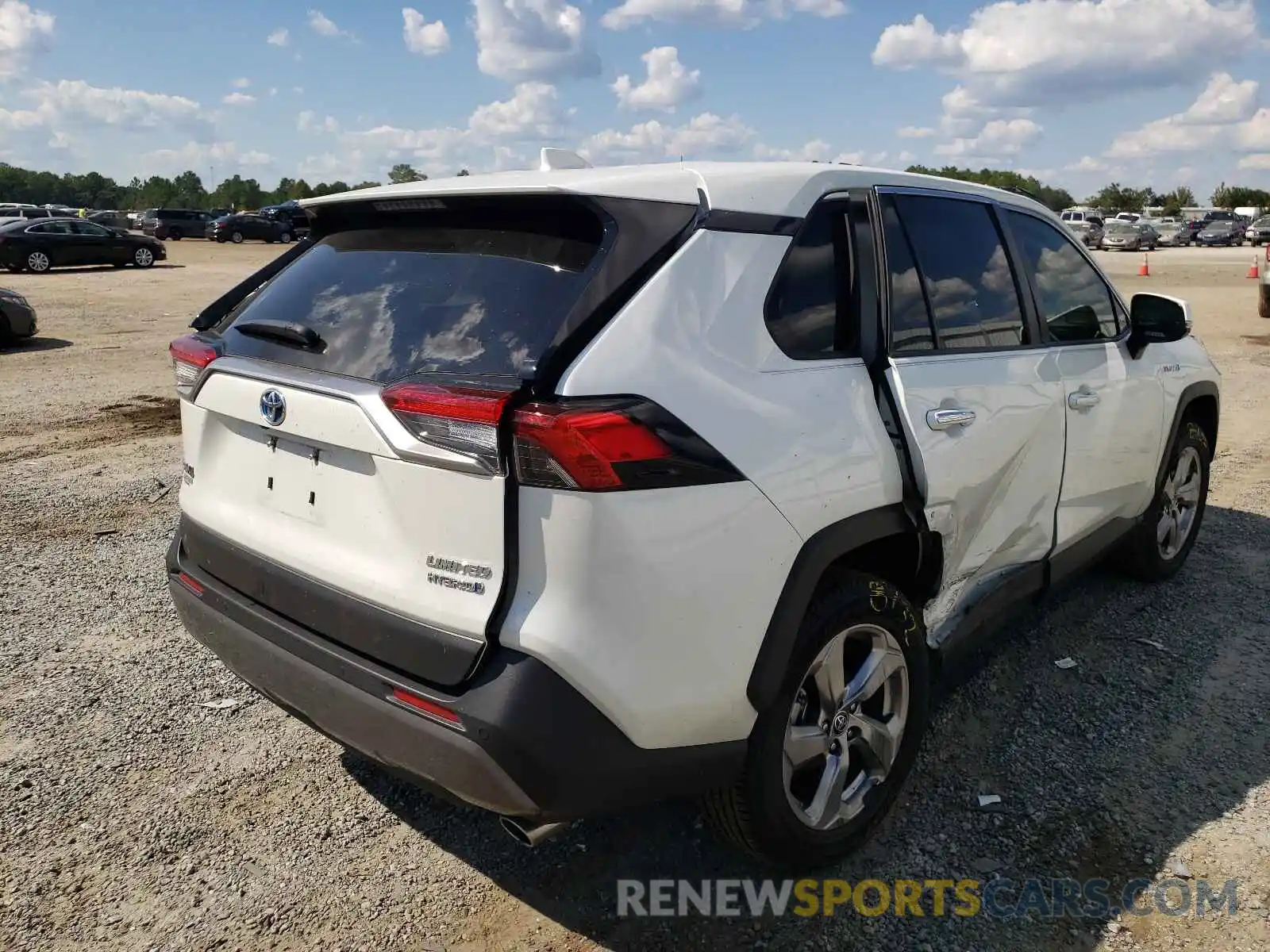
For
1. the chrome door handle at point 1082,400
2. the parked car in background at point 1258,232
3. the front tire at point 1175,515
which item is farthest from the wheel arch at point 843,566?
the parked car in background at point 1258,232

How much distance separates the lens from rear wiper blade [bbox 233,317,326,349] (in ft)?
8.14

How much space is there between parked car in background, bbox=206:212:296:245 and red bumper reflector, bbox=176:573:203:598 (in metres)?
43.3

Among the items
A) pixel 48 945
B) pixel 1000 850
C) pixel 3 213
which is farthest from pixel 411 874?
pixel 3 213

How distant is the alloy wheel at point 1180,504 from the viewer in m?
4.73

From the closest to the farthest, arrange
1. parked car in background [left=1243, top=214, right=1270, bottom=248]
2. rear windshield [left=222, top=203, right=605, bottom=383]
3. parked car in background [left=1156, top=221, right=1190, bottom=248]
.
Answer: rear windshield [left=222, top=203, right=605, bottom=383], parked car in background [left=1243, top=214, right=1270, bottom=248], parked car in background [left=1156, top=221, right=1190, bottom=248]

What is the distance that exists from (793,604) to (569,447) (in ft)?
2.41

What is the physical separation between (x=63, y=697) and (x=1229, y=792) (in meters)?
4.18

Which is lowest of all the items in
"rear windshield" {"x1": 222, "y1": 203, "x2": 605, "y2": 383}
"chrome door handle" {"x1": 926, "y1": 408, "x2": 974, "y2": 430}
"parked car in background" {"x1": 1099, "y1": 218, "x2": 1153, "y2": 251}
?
"chrome door handle" {"x1": 926, "y1": 408, "x2": 974, "y2": 430}

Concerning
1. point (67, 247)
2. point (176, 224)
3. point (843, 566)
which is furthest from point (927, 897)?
point (176, 224)

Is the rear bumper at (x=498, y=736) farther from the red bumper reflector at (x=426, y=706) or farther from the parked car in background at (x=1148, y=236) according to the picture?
the parked car in background at (x=1148, y=236)

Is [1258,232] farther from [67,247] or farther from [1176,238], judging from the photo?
[67,247]

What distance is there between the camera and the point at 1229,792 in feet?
10.3

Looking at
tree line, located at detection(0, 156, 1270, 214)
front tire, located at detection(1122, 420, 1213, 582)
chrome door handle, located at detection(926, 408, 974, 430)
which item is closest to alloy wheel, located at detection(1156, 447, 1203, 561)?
front tire, located at detection(1122, 420, 1213, 582)

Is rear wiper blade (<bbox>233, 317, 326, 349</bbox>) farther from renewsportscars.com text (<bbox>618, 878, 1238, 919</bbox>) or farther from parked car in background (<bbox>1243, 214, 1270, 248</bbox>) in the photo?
parked car in background (<bbox>1243, 214, 1270, 248</bbox>)
